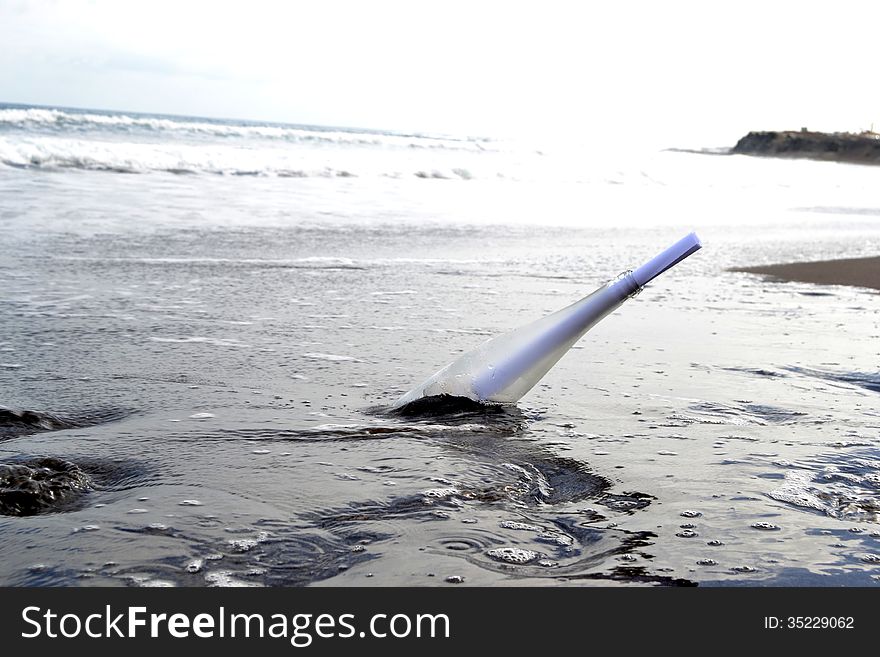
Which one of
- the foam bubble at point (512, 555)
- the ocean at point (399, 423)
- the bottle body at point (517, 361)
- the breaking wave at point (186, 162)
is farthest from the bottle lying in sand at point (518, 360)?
the breaking wave at point (186, 162)

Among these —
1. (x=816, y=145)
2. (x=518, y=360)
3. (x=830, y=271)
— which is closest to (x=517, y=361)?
(x=518, y=360)

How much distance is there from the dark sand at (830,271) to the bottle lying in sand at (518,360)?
467cm

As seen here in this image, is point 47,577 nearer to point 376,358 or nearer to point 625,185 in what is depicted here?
point 376,358

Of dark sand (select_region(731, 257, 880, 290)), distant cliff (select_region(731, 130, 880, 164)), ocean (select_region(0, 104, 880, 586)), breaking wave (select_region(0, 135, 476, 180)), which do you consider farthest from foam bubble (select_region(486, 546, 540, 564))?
distant cliff (select_region(731, 130, 880, 164))

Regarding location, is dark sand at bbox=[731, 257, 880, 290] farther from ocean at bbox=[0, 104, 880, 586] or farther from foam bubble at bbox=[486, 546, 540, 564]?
foam bubble at bbox=[486, 546, 540, 564]

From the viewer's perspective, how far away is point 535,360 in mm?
3596

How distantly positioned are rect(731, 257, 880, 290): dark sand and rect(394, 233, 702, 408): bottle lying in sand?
467cm

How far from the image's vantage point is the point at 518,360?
3594 millimetres

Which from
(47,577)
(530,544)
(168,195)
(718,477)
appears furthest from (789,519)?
(168,195)

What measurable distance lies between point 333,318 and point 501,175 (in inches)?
682

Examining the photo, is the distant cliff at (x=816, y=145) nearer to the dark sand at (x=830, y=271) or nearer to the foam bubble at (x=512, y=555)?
the dark sand at (x=830, y=271)

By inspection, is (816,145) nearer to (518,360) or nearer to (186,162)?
(186,162)

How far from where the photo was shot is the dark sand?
25.2 feet

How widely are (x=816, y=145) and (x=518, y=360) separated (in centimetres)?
6463
